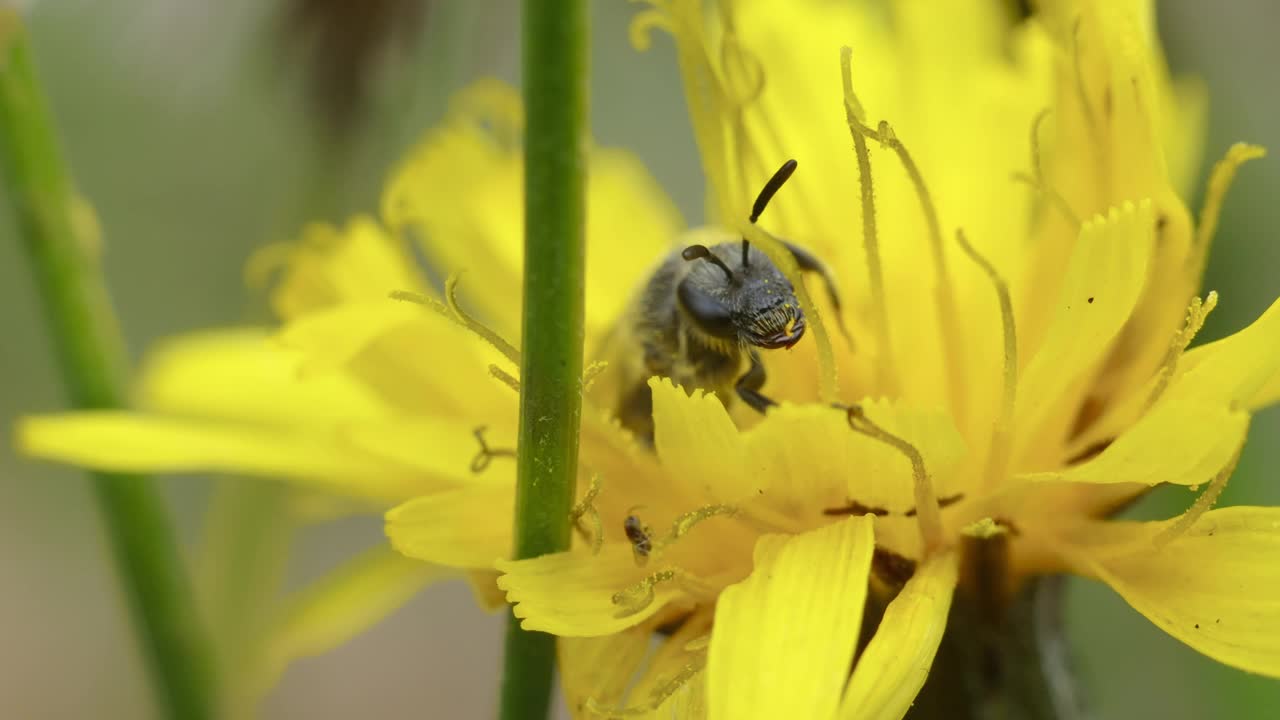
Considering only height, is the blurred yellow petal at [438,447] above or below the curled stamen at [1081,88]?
below

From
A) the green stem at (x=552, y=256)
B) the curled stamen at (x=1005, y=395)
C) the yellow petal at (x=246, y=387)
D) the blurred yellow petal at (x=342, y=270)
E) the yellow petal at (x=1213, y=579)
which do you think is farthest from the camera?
the yellow petal at (x=246, y=387)

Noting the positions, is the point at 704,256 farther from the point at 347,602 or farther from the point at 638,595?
the point at 347,602

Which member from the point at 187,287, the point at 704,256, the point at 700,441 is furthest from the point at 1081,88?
the point at 187,287

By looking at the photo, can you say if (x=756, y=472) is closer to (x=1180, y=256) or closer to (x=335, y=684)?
(x=1180, y=256)

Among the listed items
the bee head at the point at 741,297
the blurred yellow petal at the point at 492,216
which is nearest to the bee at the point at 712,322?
the bee head at the point at 741,297

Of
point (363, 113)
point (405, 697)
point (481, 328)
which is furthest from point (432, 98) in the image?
point (405, 697)

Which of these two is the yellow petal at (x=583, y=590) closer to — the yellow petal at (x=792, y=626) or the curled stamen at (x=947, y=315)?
the yellow petal at (x=792, y=626)

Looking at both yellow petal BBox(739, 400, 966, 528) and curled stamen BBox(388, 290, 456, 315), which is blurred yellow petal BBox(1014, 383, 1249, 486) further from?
curled stamen BBox(388, 290, 456, 315)
